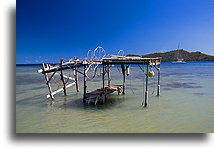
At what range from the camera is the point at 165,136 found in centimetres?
636

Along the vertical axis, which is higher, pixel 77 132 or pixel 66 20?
pixel 66 20

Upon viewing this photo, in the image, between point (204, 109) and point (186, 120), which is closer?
point (186, 120)

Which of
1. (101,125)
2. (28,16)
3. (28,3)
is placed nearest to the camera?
(101,125)

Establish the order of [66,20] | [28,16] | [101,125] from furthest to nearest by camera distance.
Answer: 1. [66,20]
2. [28,16]
3. [101,125]

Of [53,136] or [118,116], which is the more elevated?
[118,116]

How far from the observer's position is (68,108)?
10398mm

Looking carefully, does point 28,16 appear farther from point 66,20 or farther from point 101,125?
point 101,125

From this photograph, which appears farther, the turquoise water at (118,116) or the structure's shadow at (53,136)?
the turquoise water at (118,116)

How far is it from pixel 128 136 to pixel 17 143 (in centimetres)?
341

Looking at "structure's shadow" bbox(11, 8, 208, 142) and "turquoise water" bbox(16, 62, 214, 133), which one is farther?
"turquoise water" bbox(16, 62, 214, 133)

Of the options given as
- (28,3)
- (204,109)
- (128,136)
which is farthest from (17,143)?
(204,109)

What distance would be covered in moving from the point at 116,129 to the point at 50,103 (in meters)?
5.68

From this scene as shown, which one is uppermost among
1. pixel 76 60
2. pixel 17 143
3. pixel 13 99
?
pixel 76 60

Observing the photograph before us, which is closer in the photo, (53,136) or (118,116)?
(53,136)
